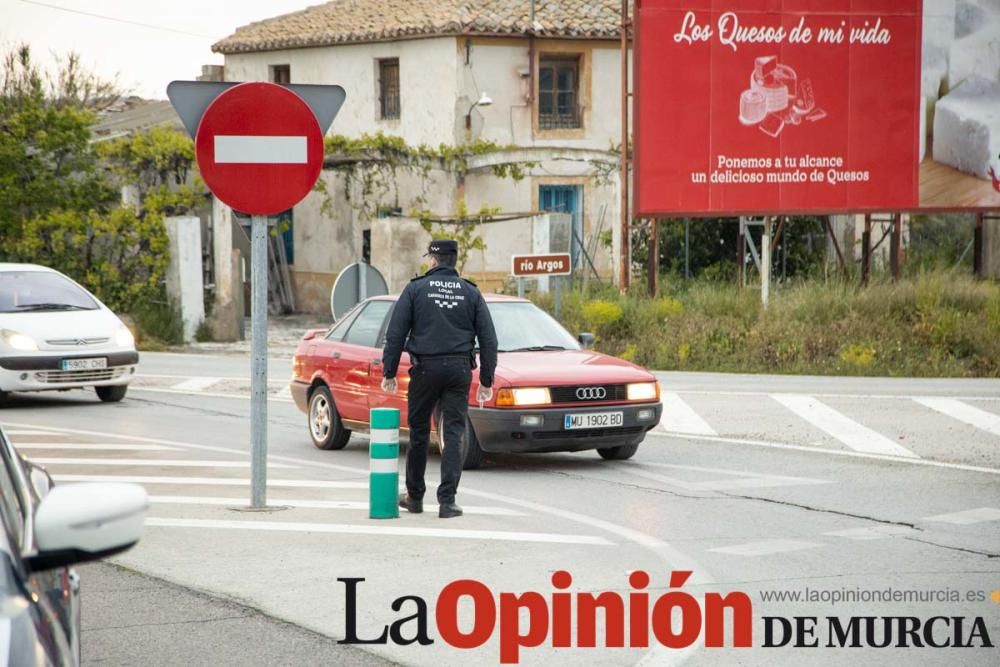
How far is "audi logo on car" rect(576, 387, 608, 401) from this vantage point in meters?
12.8

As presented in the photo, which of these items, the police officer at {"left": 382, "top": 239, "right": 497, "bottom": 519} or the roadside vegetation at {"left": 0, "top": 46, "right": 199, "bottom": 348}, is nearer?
the police officer at {"left": 382, "top": 239, "right": 497, "bottom": 519}

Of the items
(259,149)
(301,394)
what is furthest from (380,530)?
(301,394)

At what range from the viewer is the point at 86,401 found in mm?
19594

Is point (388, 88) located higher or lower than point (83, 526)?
higher

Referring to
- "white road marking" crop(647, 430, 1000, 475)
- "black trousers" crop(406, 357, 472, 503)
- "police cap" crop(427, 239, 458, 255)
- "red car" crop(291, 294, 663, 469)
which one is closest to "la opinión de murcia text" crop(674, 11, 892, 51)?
"white road marking" crop(647, 430, 1000, 475)

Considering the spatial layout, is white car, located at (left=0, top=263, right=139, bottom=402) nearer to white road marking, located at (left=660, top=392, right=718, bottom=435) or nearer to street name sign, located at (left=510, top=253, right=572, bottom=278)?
white road marking, located at (left=660, top=392, right=718, bottom=435)

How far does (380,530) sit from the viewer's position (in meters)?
9.88

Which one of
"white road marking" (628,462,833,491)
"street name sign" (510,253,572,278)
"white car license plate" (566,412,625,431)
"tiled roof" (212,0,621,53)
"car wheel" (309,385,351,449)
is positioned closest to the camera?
"white road marking" (628,462,833,491)

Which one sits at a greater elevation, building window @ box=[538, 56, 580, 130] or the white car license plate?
building window @ box=[538, 56, 580, 130]

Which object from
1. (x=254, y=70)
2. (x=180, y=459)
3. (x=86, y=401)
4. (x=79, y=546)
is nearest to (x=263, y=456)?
(x=180, y=459)

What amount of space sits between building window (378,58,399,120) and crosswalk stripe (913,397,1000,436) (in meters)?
25.3

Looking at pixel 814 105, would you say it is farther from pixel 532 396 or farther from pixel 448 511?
pixel 448 511

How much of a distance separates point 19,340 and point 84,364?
79 cm

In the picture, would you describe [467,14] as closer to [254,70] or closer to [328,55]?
[328,55]
